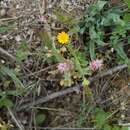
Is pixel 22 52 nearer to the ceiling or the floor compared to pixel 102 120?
nearer to the ceiling

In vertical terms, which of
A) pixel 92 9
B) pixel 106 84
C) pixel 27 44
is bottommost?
pixel 106 84

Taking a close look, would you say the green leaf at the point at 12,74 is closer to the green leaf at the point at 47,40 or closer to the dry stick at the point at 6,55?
the dry stick at the point at 6,55

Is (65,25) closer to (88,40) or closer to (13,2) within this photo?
(88,40)

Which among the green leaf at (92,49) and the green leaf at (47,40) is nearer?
the green leaf at (47,40)

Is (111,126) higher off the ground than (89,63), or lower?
lower

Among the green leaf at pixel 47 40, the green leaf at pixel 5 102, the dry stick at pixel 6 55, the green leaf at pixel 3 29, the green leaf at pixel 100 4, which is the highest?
the green leaf at pixel 100 4

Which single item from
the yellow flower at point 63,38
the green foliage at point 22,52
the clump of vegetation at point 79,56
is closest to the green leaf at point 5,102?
the clump of vegetation at point 79,56

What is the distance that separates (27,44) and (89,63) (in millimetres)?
386

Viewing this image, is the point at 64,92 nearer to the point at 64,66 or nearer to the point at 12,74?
the point at 64,66

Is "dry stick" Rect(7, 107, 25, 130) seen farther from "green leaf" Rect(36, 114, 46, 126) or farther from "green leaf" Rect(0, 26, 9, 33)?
"green leaf" Rect(0, 26, 9, 33)

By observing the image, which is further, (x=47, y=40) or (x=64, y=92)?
(x=64, y=92)

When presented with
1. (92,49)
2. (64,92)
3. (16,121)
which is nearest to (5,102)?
(16,121)

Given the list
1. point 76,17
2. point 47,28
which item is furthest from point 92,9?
point 47,28

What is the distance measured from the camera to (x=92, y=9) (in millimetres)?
2717
